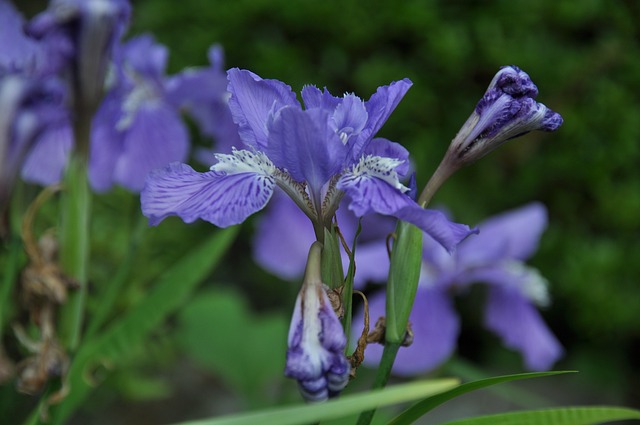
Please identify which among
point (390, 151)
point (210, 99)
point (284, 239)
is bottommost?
point (284, 239)

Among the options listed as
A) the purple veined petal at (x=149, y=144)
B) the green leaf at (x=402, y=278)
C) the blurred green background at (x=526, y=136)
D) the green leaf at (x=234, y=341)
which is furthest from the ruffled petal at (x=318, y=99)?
the blurred green background at (x=526, y=136)

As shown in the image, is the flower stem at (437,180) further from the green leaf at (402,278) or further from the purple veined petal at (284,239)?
the purple veined petal at (284,239)

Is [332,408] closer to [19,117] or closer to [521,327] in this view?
[19,117]

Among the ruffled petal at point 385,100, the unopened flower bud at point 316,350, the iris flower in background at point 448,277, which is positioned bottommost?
the iris flower in background at point 448,277

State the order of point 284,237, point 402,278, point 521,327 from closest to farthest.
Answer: point 402,278, point 521,327, point 284,237

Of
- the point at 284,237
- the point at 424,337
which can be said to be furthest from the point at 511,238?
the point at 284,237

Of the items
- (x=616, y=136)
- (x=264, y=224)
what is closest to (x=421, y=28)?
(x=616, y=136)
